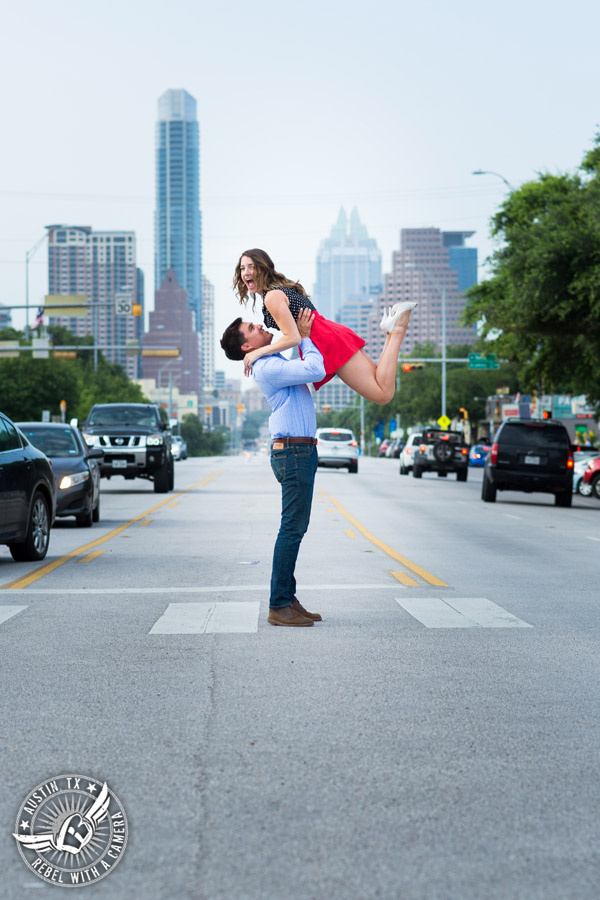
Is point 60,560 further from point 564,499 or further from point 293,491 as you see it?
point 564,499

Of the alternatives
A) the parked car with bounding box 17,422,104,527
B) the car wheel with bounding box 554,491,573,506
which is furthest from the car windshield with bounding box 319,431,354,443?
the parked car with bounding box 17,422,104,527

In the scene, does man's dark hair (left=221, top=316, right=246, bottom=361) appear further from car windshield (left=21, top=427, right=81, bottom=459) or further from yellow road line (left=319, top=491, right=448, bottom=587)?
car windshield (left=21, top=427, right=81, bottom=459)

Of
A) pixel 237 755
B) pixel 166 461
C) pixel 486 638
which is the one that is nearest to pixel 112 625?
pixel 486 638

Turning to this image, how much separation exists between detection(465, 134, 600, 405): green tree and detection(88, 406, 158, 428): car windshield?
963 cm

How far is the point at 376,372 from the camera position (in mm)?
7980

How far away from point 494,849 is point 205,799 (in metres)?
1.03

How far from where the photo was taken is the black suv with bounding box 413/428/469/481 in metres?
43.8

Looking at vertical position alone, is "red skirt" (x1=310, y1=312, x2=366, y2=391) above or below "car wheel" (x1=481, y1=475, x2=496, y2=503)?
above

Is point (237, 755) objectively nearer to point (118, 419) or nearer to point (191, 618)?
point (191, 618)

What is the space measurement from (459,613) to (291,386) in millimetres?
2212

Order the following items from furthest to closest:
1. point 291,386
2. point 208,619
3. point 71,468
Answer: point 71,468 < point 208,619 < point 291,386

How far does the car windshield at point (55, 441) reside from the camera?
18.9 m

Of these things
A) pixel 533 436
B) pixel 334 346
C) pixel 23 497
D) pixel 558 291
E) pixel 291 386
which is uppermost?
pixel 558 291

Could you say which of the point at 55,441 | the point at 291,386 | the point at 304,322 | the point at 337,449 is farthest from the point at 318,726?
the point at 337,449
